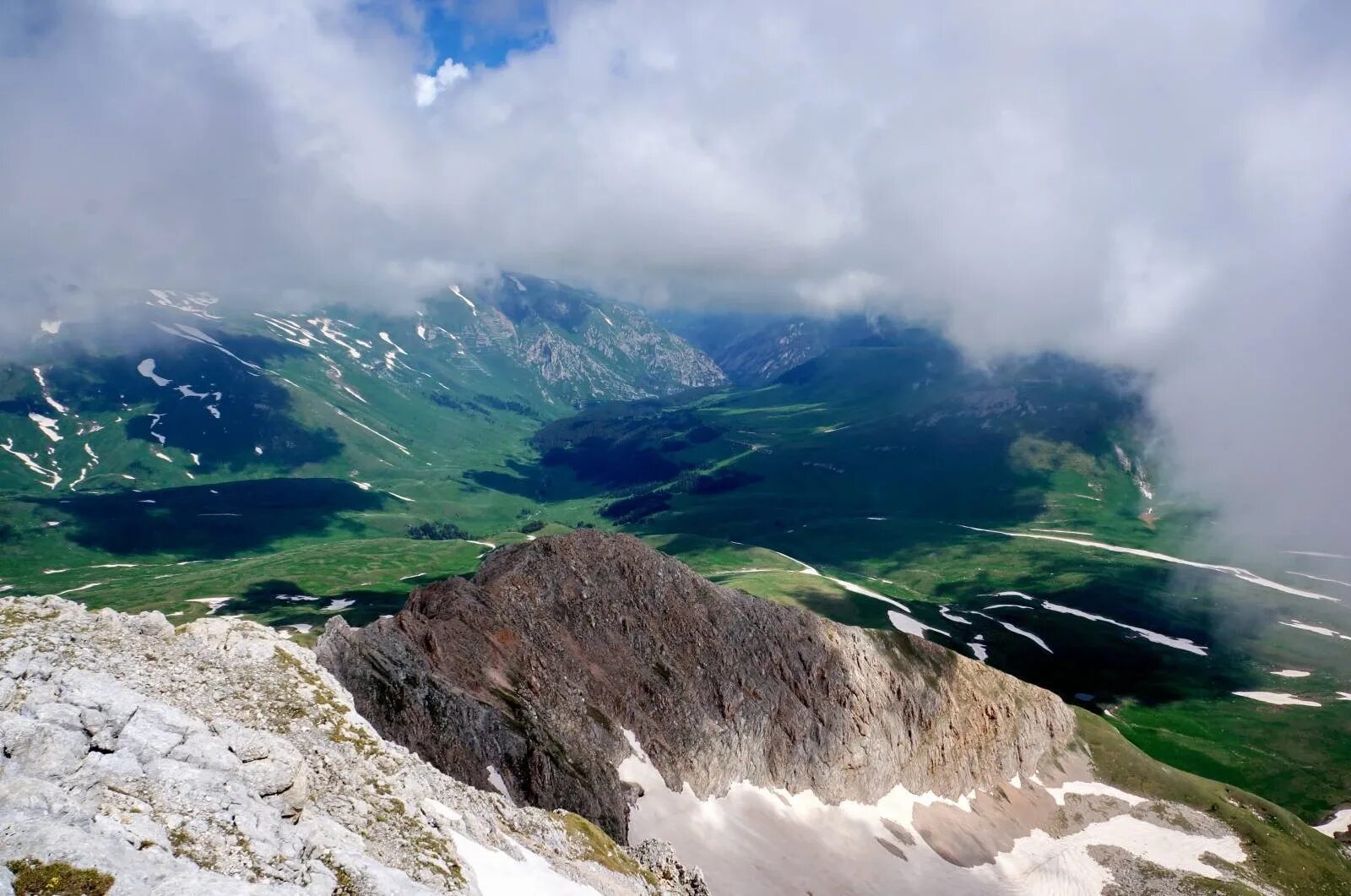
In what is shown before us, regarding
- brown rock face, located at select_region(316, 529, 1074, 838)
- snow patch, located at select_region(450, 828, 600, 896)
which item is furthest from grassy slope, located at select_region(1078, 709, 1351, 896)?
snow patch, located at select_region(450, 828, 600, 896)

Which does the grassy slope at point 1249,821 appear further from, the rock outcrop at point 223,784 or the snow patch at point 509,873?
the rock outcrop at point 223,784

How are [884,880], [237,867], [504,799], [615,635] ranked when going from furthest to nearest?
[615,635]
[884,880]
[504,799]
[237,867]

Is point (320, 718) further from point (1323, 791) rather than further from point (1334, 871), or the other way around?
point (1323, 791)

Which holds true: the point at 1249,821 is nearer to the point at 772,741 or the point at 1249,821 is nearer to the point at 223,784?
the point at 772,741

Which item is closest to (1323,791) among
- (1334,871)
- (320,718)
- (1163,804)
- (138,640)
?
(1334,871)

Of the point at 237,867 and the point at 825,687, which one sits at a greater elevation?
the point at 825,687

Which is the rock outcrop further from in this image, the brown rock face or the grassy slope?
the grassy slope

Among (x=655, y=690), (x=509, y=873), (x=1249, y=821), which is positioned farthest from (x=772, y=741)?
(x=1249, y=821)
